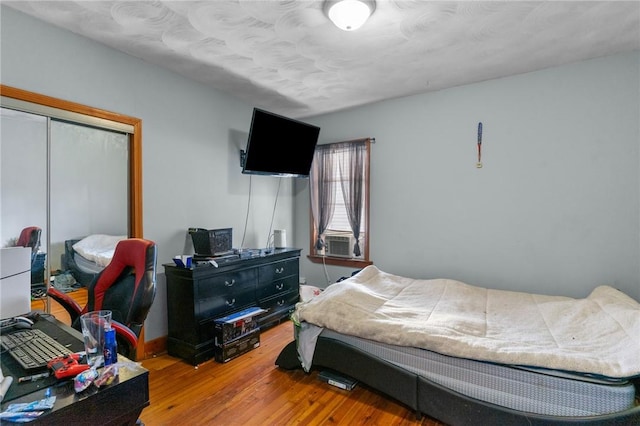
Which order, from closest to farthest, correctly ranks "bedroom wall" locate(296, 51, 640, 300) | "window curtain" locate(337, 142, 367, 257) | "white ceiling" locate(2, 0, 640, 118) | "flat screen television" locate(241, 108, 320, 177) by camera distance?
"white ceiling" locate(2, 0, 640, 118) → "bedroom wall" locate(296, 51, 640, 300) → "flat screen television" locate(241, 108, 320, 177) → "window curtain" locate(337, 142, 367, 257)

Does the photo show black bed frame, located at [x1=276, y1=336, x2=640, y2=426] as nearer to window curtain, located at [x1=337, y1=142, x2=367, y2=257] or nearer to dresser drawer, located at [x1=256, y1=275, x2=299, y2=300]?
dresser drawer, located at [x1=256, y1=275, x2=299, y2=300]

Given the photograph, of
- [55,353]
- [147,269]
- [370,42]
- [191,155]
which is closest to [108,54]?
[191,155]

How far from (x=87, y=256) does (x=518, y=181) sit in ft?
12.9

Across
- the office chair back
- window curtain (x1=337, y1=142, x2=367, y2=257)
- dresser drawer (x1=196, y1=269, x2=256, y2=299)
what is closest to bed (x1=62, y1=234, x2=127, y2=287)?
the office chair back

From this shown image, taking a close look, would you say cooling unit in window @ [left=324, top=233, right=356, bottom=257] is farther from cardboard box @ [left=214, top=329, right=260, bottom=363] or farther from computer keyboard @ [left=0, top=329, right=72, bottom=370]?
computer keyboard @ [left=0, top=329, right=72, bottom=370]

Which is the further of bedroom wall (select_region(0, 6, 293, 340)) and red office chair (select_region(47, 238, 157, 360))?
bedroom wall (select_region(0, 6, 293, 340))

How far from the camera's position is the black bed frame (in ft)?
5.19

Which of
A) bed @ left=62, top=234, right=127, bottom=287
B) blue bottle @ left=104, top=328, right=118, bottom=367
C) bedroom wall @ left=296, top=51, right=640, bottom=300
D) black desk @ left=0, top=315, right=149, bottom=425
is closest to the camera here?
black desk @ left=0, top=315, right=149, bottom=425

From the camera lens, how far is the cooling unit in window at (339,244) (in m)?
4.02

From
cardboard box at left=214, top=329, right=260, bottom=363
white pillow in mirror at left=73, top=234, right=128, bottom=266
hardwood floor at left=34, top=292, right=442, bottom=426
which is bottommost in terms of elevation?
hardwood floor at left=34, top=292, right=442, bottom=426

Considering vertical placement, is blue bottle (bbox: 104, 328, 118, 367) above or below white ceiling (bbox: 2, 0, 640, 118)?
below

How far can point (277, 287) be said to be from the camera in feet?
11.9

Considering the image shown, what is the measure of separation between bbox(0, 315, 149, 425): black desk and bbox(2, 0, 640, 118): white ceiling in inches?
83.5

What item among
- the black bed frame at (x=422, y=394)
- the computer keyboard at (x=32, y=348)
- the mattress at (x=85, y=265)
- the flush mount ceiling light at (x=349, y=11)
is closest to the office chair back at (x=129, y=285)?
the computer keyboard at (x=32, y=348)
